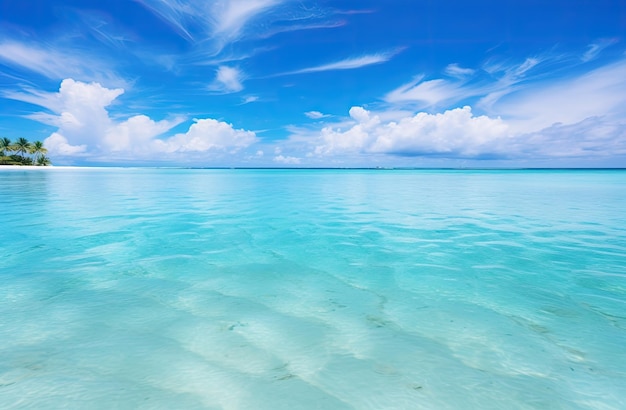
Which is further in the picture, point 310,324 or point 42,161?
point 42,161

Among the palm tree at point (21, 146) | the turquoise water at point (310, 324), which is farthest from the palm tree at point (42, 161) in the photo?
the turquoise water at point (310, 324)

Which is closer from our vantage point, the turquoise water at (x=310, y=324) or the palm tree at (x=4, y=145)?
the turquoise water at (x=310, y=324)

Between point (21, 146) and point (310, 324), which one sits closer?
point (310, 324)

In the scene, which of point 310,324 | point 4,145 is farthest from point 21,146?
point 310,324

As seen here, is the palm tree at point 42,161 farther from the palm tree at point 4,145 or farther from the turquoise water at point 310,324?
the turquoise water at point 310,324

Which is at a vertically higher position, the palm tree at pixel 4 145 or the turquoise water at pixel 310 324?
the palm tree at pixel 4 145

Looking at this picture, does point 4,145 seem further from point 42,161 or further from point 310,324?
point 310,324

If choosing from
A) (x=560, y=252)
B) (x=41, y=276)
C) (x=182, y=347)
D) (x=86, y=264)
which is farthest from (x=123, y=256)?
(x=560, y=252)

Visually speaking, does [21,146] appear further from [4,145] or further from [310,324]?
[310,324]

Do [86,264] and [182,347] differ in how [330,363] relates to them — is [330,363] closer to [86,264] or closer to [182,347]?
[182,347]

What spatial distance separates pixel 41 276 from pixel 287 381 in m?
6.81

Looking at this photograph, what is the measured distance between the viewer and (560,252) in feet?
31.4

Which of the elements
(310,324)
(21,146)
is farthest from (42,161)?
(310,324)

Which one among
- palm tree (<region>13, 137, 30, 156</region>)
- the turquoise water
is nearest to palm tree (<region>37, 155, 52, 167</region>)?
palm tree (<region>13, 137, 30, 156</region>)
